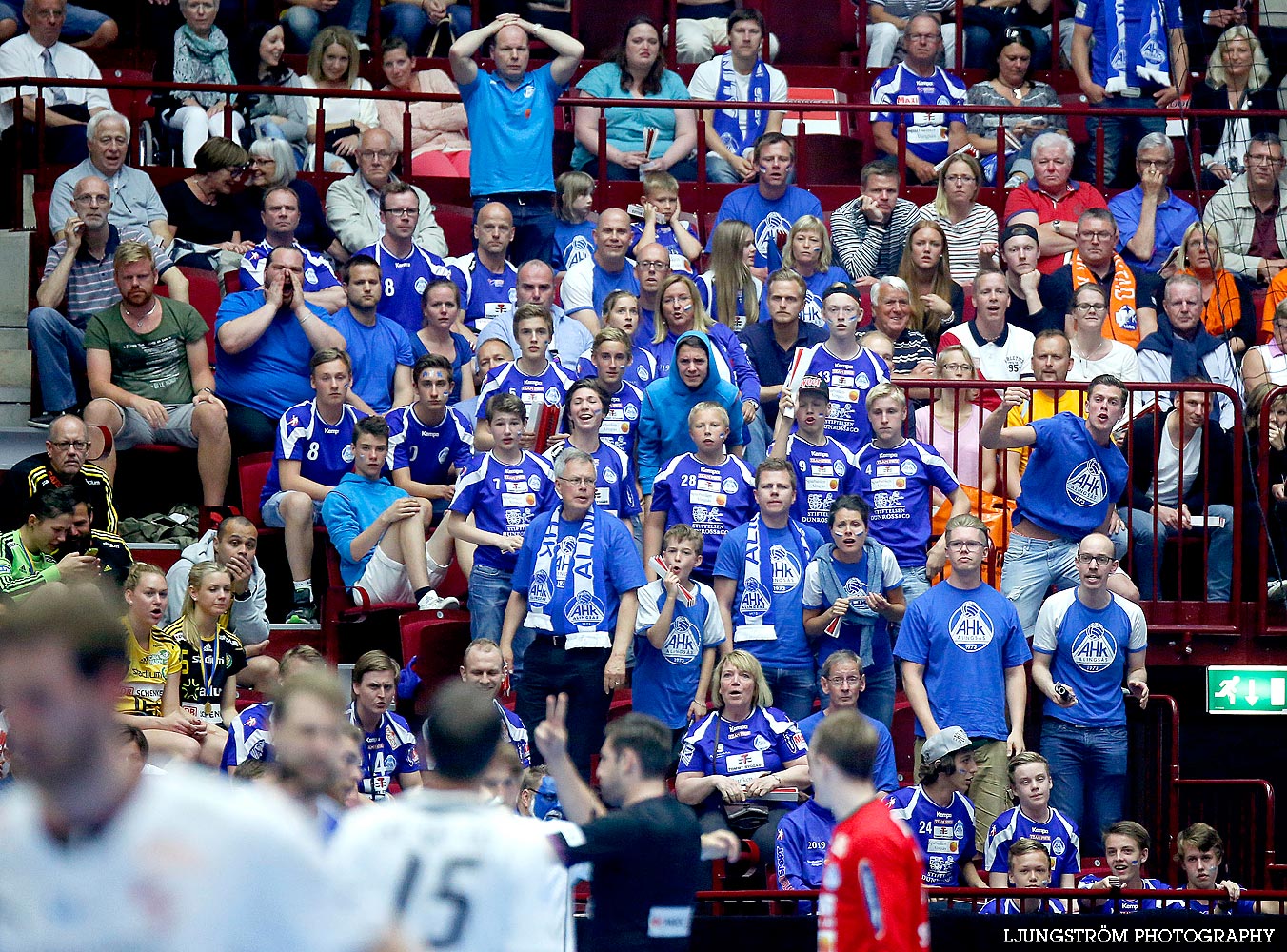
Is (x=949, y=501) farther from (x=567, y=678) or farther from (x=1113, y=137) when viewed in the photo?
(x=1113, y=137)

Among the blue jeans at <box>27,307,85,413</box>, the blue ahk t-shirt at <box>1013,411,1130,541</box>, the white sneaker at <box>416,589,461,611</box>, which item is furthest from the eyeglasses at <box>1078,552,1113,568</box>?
the blue jeans at <box>27,307,85,413</box>

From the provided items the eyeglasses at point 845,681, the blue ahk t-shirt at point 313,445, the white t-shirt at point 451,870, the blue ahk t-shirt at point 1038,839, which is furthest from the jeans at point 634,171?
the white t-shirt at point 451,870

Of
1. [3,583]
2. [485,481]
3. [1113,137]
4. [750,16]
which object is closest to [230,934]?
[3,583]

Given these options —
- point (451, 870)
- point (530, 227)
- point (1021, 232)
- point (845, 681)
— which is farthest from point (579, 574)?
point (451, 870)

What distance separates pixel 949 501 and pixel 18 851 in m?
8.84

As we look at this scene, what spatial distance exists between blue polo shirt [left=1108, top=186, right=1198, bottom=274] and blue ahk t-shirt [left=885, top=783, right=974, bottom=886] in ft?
19.3

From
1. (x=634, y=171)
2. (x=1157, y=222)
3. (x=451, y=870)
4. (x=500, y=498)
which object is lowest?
(x=451, y=870)

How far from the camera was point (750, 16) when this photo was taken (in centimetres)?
1457

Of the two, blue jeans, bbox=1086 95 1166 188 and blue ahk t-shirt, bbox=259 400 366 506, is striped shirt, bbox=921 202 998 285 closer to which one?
blue jeans, bbox=1086 95 1166 188

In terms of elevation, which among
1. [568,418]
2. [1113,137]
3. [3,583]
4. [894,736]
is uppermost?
[1113,137]

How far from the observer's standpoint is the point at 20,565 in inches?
365

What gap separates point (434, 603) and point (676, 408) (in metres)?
1.81

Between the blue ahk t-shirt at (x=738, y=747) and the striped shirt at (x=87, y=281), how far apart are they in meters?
5.00

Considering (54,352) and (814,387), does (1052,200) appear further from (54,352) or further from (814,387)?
(54,352)
